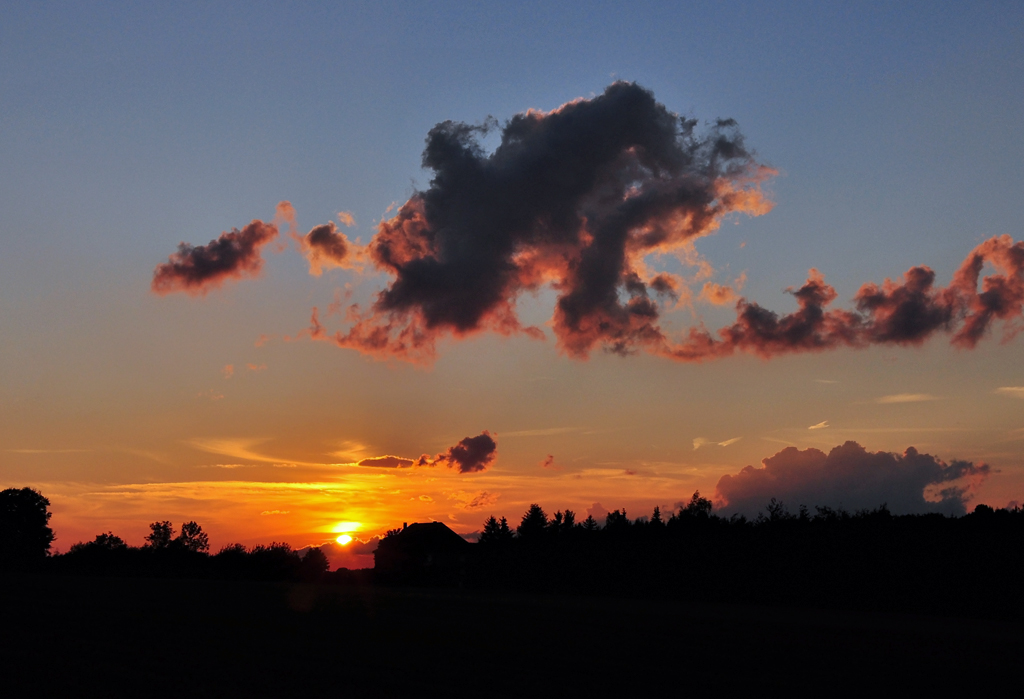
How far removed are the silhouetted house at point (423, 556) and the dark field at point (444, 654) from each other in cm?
5013

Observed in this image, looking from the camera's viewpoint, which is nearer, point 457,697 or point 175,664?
point 457,697

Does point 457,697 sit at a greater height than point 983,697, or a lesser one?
greater

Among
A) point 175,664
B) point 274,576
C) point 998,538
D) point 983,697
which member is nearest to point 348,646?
point 175,664

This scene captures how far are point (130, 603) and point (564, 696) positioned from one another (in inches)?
913

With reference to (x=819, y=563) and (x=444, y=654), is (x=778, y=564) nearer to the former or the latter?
(x=819, y=563)

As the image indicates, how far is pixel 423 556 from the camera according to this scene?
90062mm

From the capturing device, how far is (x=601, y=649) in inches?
728

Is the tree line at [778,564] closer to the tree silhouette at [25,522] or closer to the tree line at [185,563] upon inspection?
the tree line at [185,563]

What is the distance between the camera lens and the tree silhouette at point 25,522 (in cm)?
13062

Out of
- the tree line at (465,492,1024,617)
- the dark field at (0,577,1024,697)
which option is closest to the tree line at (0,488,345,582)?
the tree line at (465,492,1024,617)

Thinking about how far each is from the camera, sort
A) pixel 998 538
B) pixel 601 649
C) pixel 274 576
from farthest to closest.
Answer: pixel 274 576, pixel 998 538, pixel 601 649

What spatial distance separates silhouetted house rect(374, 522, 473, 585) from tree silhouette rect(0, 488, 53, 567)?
72815 mm

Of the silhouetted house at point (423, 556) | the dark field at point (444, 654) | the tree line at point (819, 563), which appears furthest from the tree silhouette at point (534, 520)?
the dark field at point (444, 654)

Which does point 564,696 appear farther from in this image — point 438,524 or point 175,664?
point 438,524
